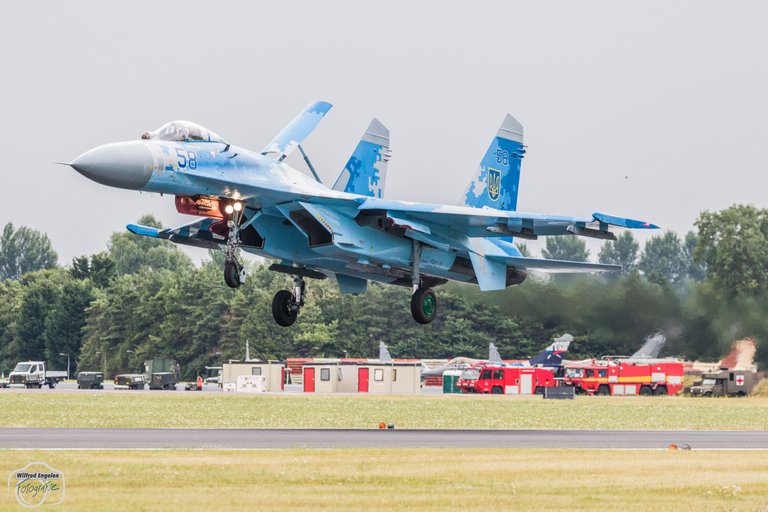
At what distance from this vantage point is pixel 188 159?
2831 cm

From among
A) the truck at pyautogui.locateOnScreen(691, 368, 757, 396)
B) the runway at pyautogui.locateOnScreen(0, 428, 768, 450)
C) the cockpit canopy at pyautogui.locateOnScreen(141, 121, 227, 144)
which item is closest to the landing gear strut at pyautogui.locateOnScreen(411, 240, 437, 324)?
the runway at pyautogui.locateOnScreen(0, 428, 768, 450)

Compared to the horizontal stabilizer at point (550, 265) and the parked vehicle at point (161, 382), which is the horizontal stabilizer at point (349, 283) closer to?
the horizontal stabilizer at point (550, 265)

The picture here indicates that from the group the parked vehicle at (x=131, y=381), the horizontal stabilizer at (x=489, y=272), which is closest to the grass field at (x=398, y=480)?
the horizontal stabilizer at (x=489, y=272)

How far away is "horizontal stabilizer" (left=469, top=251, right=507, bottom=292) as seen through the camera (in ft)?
113

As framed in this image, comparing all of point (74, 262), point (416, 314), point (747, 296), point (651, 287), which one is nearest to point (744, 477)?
point (416, 314)

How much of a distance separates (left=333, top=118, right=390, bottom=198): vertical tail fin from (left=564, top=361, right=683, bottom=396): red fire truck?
3471cm

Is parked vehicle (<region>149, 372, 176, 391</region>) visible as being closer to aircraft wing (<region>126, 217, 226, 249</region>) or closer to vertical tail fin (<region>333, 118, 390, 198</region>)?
vertical tail fin (<region>333, 118, 390, 198</region>)

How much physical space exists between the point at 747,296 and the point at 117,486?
143 feet

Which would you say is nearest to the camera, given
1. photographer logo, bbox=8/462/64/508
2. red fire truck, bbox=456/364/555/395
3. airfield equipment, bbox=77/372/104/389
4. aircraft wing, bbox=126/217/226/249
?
photographer logo, bbox=8/462/64/508

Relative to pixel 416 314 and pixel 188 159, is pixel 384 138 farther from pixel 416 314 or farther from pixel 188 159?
Result: pixel 188 159

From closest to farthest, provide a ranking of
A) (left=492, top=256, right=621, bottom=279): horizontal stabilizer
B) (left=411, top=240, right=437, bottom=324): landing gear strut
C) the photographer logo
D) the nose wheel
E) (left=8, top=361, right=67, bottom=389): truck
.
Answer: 1. the photographer logo
2. the nose wheel
3. (left=411, top=240, right=437, bottom=324): landing gear strut
4. (left=492, top=256, right=621, bottom=279): horizontal stabilizer
5. (left=8, top=361, right=67, bottom=389): truck

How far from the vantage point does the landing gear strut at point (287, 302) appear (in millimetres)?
33094

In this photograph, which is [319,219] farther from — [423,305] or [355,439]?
[355,439]

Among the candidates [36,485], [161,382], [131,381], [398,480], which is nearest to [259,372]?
[161,382]
